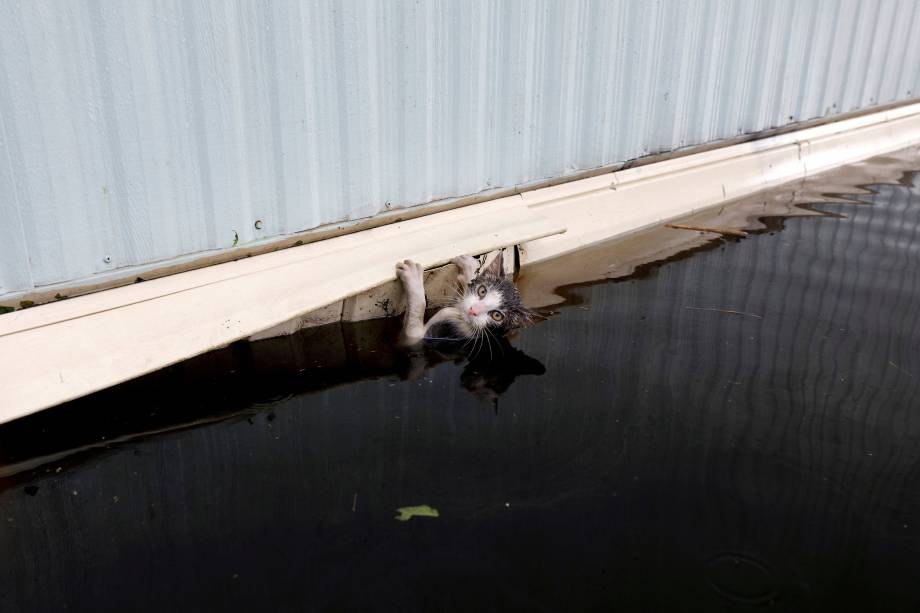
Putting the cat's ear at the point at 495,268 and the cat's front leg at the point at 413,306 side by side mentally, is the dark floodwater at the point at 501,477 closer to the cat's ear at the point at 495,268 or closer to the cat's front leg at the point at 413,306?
the cat's front leg at the point at 413,306

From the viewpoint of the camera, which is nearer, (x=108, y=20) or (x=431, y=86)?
(x=108, y=20)

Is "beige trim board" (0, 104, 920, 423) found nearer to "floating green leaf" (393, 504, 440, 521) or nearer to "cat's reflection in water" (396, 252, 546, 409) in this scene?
"cat's reflection in water" (396, 252, 546, 409)

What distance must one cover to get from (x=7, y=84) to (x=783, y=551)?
3.18 metres

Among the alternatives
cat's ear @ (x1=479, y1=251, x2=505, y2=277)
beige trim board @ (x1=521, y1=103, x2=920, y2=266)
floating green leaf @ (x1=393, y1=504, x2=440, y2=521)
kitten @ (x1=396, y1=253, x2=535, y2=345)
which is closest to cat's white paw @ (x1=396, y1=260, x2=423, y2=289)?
kitten @ (x1=396, y1=253, x2=535, y2=345)

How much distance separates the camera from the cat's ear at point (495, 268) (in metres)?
4.48

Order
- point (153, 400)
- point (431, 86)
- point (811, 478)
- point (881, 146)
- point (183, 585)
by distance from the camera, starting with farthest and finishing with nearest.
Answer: point (881, 146)
point (431, 86)
point (153, 400)
point (811, 478)
point (183, 585)

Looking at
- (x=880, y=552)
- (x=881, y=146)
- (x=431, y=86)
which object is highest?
(x=431, y=86)

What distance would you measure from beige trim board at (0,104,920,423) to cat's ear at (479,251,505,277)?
0.30 ft

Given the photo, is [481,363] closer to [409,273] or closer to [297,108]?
[409,273]

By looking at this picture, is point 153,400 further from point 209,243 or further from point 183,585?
point 183,585

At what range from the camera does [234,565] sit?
8.27 ft

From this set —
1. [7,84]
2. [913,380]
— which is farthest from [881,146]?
[7,84]

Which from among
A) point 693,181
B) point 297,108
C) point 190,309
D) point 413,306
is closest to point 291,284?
point 190,309

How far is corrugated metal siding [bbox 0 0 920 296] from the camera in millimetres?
3254
